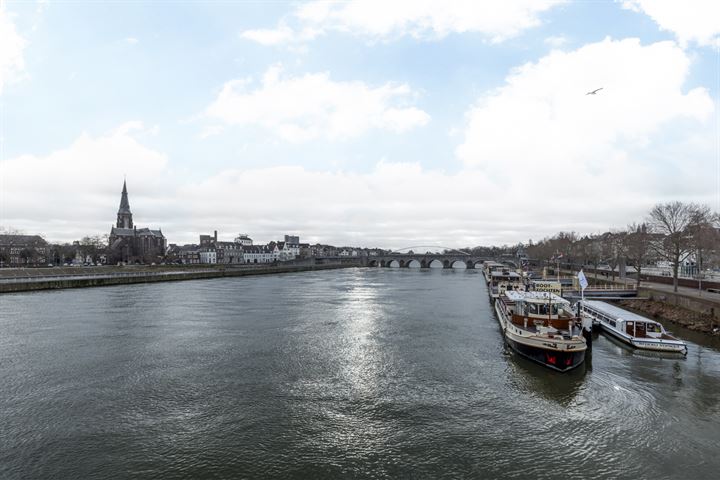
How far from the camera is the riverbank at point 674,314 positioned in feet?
128

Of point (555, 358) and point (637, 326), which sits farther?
point (637, 326)

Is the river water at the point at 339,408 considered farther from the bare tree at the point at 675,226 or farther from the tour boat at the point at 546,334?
the bare tree at the point at 675,226

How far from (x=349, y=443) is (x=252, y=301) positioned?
51.5m

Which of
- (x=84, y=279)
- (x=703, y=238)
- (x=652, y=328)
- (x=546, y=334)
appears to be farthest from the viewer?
(x=84, y=279)

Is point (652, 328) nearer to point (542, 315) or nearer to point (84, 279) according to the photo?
point (542, 315)

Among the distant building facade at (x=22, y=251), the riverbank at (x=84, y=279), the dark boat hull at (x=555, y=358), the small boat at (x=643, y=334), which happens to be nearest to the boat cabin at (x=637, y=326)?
the small boat at (x=643, y=334)

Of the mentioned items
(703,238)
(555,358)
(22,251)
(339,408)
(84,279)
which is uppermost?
(22,251)

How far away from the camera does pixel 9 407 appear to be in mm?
20516

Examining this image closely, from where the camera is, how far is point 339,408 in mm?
20750

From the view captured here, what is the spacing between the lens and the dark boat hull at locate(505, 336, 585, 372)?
2675cm

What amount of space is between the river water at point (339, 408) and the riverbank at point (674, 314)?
7245 millimetres

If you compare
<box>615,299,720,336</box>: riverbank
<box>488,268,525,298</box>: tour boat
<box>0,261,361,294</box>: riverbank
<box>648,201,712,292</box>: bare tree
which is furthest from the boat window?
<box>0,261,361,294</box>: riverbank

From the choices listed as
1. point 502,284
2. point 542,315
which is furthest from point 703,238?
point 542,315

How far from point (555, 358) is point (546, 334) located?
2136 mm
